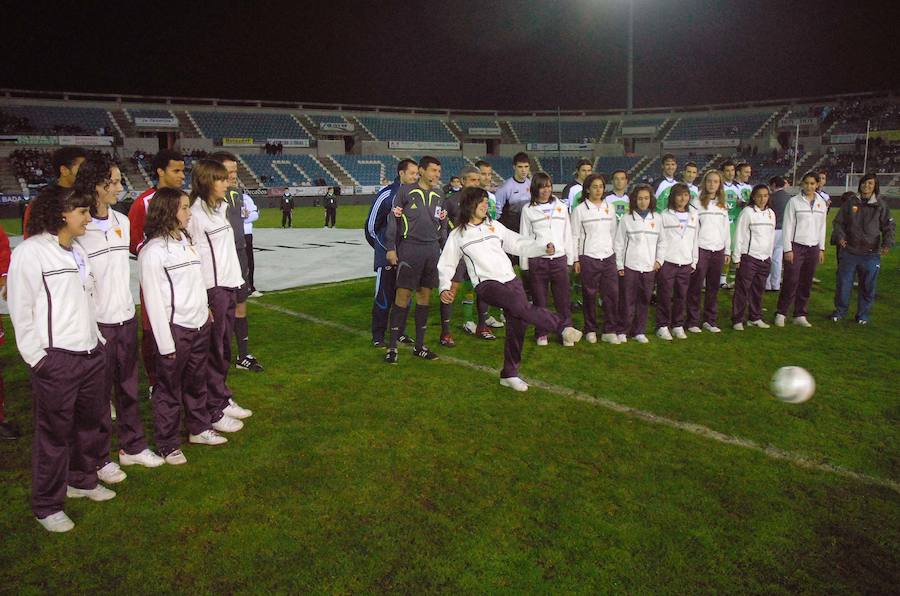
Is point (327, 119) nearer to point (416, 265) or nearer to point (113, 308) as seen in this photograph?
point (416, 265)

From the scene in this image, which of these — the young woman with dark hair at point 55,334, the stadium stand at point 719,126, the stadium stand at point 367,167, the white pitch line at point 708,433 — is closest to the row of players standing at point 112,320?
the young woman with dark hair at point 55,334

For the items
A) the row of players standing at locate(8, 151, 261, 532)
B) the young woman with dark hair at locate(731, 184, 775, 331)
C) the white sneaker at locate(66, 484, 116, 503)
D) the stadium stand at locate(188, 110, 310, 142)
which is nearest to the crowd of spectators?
the stadium stand at locate(188, 110, 310, 142)

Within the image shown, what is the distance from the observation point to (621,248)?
756 centimetres

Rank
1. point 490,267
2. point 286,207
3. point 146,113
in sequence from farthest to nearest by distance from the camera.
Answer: point 146,113 → point 286,207 → point 490,267

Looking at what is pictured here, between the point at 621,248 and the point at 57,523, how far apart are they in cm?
639

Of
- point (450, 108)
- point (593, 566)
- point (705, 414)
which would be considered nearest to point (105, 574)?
point (593, 566)

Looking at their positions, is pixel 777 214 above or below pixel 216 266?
below

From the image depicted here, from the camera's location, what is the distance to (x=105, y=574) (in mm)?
3094

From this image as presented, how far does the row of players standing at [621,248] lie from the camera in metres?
6.86

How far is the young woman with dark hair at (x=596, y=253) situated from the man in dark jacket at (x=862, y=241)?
12.0 feet

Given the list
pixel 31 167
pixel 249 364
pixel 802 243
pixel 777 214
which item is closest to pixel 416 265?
pixel 249 364

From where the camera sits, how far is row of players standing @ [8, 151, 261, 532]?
134 inches

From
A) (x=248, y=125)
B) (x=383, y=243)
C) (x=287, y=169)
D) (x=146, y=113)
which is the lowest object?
(x=383, y=243)

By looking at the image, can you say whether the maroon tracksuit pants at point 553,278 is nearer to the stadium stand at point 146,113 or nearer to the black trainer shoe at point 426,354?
the black trainer shoe at point 426,354
